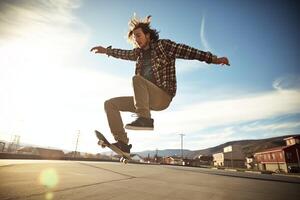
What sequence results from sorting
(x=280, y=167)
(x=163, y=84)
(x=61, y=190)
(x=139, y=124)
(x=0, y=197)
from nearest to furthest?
(x=0, y=197), (x=61, y=190), (x=139, y=124), (x=163, y=84), (x=280, y=167)

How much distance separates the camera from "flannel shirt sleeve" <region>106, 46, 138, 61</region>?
4633 millimetres

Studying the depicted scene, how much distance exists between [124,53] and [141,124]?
184 centimetres

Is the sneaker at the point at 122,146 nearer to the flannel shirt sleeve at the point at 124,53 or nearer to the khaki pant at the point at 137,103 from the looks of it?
the khaki pant at the point at 137,103

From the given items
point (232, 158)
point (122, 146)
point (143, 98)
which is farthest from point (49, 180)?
point (232, 158)

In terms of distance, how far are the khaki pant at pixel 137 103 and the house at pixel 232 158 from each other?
79.1 meters

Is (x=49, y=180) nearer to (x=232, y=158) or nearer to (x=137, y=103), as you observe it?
(x=137, y=103)

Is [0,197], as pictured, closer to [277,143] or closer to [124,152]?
[124,152]

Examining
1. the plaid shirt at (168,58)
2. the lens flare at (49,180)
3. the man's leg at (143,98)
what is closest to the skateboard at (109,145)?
the man's leg at (143,98)

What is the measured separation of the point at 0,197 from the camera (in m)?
1.96

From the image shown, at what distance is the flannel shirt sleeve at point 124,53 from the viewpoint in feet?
15.2

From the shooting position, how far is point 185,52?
4.04 metres

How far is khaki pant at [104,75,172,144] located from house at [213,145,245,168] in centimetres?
7910

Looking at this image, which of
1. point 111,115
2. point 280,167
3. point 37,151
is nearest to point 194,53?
point 111,115

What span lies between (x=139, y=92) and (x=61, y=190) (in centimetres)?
191
